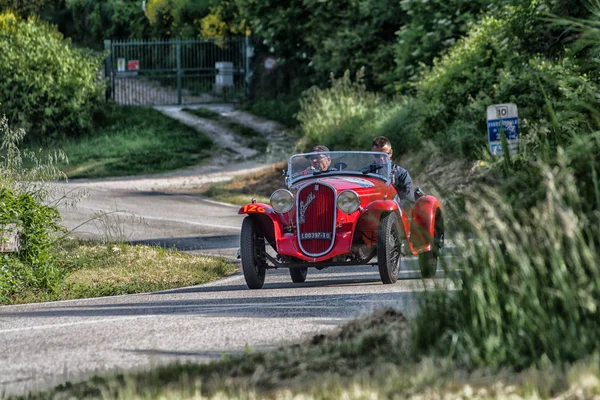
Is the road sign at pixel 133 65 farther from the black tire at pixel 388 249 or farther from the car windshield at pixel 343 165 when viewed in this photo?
the black tire at pixel 388 249

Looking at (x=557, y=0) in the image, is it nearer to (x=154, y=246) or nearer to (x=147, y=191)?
(x=154, y=246)

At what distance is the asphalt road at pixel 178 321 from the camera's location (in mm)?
8586

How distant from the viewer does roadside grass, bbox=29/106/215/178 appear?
36.5m

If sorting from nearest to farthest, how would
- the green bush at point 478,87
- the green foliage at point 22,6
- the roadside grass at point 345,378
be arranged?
the roadside grass at point 345,378 < the green bush at point 478,87 < the green foliage at point 22,6

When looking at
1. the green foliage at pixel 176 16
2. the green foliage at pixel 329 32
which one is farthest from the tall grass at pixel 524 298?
the green foliage at pixel 176 16

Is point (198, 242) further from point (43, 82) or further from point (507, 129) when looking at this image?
point (43, 82)

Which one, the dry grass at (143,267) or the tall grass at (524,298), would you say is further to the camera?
the dry grass at (143,267)

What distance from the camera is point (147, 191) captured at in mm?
30984

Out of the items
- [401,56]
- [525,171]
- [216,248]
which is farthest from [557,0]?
[401,56]

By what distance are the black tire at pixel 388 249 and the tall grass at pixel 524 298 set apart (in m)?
5.58

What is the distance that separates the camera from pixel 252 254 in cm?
1384

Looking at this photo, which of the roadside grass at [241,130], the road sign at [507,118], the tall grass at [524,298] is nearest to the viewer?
the tall grass at [524,298]

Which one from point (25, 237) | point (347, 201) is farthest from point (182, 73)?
point (347, 201)

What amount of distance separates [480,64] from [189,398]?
836 inches
